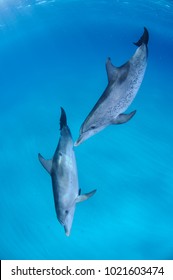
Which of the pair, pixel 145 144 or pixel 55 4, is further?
pixel 145 144

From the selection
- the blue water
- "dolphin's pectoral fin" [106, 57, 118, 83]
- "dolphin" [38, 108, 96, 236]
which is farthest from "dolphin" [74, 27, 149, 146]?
the blue water

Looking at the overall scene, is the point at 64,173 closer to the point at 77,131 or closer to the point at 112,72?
the point at 112,72

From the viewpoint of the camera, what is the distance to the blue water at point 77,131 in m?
8.54

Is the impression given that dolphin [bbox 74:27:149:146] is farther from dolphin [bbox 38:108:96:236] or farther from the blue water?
the blue water

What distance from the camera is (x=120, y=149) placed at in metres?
12.2

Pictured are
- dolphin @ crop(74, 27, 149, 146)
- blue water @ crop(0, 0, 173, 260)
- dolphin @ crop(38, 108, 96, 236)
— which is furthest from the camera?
blue water @ crop(0, 0, 173, 260)

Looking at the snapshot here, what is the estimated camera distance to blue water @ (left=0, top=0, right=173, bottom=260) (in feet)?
28.0

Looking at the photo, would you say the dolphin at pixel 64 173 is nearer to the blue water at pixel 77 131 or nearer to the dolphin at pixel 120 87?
the dolphin at pixel 120 87

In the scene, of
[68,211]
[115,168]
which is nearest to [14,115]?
[115,168]

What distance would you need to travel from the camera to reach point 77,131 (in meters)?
11.1

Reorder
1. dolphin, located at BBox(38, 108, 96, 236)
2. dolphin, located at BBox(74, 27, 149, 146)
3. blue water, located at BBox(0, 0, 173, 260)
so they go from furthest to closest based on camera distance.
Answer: blue water, located at BBox(0, 0, 173, 260) → dolphin, located at BBox(38, 108, 96, 236) → dolphin, located at BBox(74, 27, 149, 146)

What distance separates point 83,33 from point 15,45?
2373mm

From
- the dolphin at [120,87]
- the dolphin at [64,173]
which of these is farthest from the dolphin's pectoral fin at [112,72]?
the dolphin at [64,173]
